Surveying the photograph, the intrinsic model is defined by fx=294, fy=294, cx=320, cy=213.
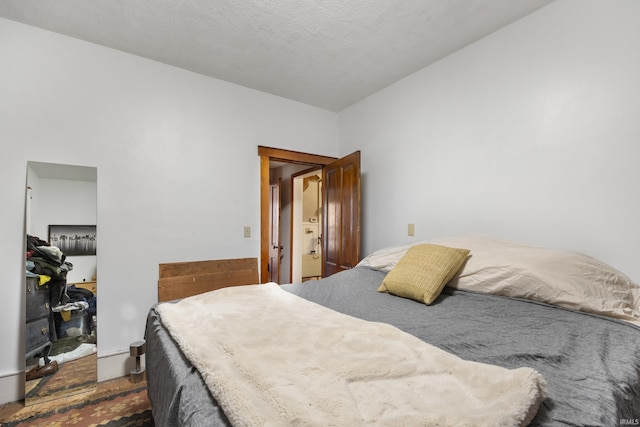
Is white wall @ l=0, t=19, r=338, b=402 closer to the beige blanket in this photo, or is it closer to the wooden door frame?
the wooden door frame

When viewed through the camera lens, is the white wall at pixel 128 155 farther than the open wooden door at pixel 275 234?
No

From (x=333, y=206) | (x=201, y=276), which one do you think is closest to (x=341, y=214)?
(x=333, y=206)

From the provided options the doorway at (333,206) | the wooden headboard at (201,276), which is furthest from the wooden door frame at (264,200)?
the wooden headboard at (201,276)

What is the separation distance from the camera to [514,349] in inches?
40.8

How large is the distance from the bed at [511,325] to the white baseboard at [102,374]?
124cm

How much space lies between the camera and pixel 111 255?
2432mm

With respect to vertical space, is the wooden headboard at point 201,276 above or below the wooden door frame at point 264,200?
below

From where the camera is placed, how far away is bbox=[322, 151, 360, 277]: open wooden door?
3080 mm

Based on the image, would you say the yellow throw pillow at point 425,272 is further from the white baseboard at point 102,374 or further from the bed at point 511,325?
the white baseboard at point 102,374

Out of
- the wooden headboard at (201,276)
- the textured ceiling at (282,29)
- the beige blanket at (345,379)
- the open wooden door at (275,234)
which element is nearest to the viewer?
the beige blanket at (345,379)

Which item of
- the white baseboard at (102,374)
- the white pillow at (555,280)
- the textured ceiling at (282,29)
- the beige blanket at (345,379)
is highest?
the textured ceiling at (282,29)

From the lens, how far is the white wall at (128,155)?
2121 mm

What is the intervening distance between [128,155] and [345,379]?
8.58 feet

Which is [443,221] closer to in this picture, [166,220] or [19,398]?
[166,220]
